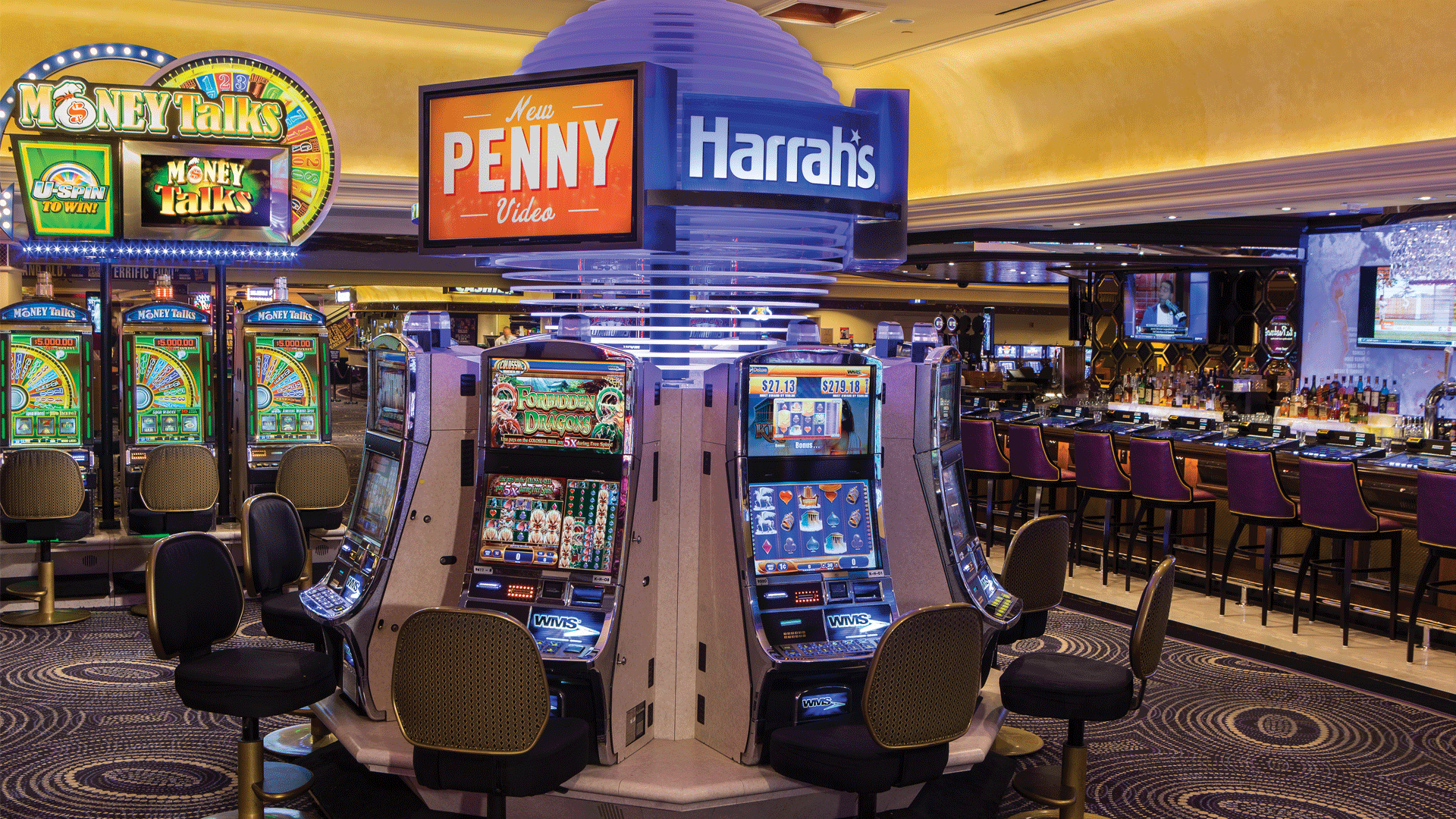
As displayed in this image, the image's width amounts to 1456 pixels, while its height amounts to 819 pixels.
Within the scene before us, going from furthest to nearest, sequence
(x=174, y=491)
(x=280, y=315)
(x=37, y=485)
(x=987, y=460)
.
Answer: (x=987, y=460), (x=280, y=315), (x=174, y=491), (x=37, y=485)

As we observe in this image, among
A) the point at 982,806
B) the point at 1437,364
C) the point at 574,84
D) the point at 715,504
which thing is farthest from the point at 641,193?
the point at 1437,364

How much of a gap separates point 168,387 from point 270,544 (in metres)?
3.56

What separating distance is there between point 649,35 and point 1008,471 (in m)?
5.21

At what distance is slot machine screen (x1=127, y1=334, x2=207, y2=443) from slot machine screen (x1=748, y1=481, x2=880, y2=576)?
5078 millimetres

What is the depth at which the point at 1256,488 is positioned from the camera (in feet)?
21.2

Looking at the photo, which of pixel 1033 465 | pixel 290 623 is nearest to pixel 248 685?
pixel 290 623

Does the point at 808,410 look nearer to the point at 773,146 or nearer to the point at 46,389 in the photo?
the point at 773,146

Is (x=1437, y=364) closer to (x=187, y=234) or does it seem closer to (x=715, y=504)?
(x=715, y=504)

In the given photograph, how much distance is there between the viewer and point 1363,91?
6.61 metres

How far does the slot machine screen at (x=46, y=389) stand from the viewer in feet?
22.7

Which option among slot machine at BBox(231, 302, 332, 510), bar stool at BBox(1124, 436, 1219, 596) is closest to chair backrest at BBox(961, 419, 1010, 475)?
bar stool at BBox(1124, 436, 1219, 596)

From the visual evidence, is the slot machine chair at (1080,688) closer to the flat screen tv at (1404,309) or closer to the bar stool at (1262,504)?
the bar stool at (1262,504)

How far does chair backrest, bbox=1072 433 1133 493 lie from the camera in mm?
7410

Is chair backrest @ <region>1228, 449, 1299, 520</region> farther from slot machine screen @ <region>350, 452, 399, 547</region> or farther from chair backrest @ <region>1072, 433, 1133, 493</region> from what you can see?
slot machine screen @ <region>350, 452, 399, 547</region>
